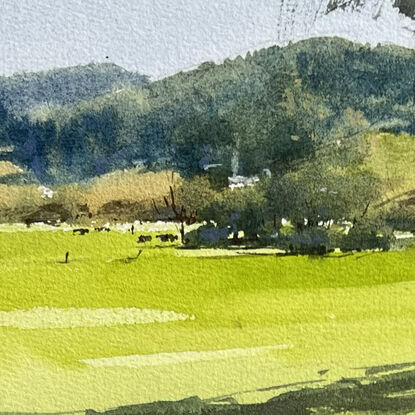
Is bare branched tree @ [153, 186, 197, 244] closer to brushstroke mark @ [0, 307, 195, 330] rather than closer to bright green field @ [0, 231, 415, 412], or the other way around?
bright green field @ [0, 231, 415, 412]

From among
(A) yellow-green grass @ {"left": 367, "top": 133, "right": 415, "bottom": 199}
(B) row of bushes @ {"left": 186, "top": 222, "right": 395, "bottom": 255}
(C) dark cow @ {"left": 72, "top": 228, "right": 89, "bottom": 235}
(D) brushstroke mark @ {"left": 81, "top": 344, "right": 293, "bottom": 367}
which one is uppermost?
(A) yellow-green grass @ {"left": 367, "top": 133, "right": 415, "bottom": 199}

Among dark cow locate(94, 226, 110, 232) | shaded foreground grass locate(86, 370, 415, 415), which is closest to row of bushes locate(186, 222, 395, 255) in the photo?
dark cow locate(94, 226, 110, 232)

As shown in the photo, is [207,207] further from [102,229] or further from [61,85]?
[61,85]

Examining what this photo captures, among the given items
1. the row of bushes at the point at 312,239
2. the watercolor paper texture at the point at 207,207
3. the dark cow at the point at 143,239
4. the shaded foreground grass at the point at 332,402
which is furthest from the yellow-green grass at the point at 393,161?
the dark cow at the point at 143,239

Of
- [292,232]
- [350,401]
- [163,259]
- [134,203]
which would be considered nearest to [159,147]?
[134,203]

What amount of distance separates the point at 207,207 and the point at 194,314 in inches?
11.5

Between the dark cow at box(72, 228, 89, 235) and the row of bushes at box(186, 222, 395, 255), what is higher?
the dark cow at box(72, 228, 89, 235)

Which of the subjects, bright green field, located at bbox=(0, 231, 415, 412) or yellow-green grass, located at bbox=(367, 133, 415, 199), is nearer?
bright green field, located at bbox=(0, 231, 415, 412)

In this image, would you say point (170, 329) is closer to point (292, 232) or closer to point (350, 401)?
point (292, 232)

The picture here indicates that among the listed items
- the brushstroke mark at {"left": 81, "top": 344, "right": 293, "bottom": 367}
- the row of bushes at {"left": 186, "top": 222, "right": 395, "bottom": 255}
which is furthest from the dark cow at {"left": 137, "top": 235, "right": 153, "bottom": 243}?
the brushstroke mark at {"left": 81, "top": 344, "right": 293, "bottom": 367}

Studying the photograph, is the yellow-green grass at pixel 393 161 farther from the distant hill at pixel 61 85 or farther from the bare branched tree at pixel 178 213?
the distant hill at pixel 61 85

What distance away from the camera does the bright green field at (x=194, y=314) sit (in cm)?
133

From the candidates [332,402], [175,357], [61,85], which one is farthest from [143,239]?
[332,402]

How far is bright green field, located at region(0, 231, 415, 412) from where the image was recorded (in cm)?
133
